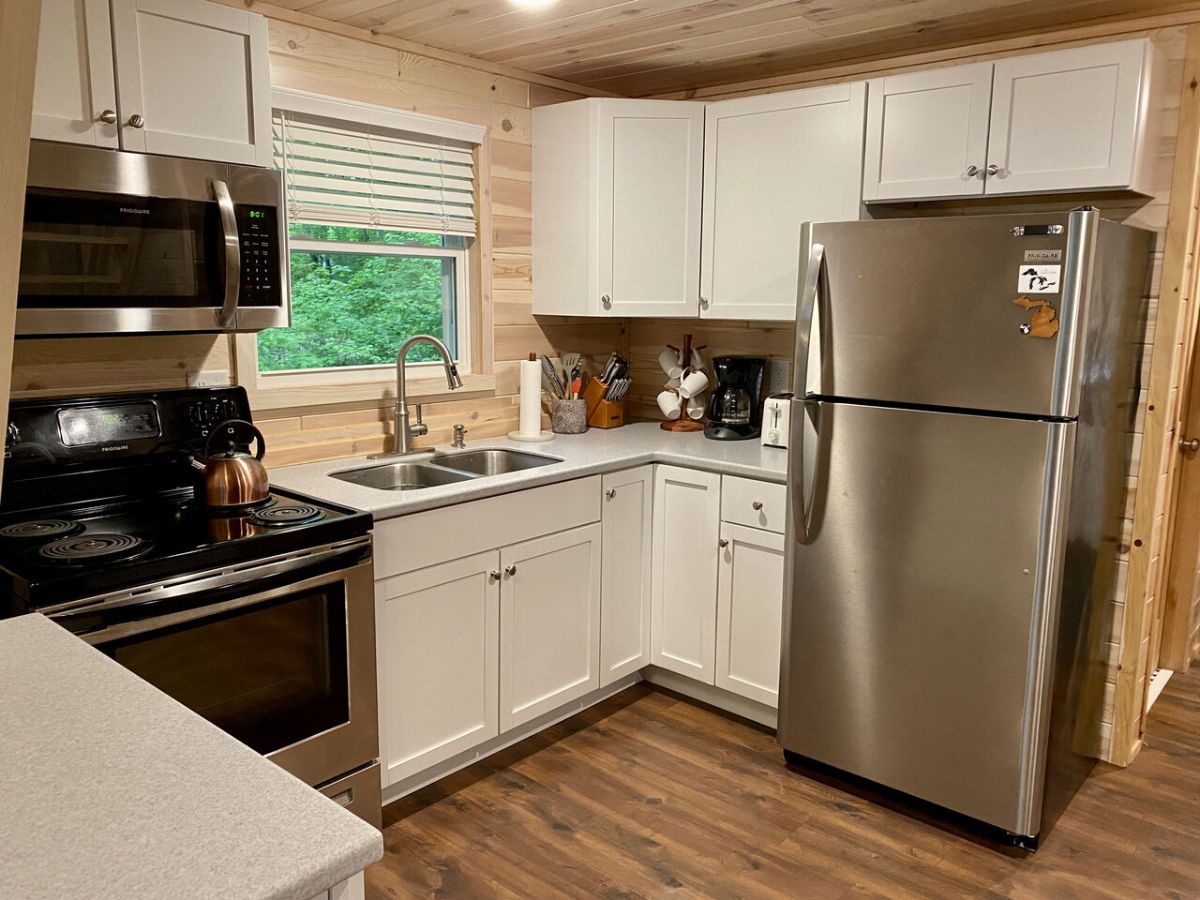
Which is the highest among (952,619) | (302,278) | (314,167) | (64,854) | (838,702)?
(314,167)

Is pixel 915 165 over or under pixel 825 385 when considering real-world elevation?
over

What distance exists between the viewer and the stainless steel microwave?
6.31 feet

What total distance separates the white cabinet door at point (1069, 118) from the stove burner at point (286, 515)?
6.90ft

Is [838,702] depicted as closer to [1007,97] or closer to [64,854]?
[1007,97]

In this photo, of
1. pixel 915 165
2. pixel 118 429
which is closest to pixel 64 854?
pixel 118 429

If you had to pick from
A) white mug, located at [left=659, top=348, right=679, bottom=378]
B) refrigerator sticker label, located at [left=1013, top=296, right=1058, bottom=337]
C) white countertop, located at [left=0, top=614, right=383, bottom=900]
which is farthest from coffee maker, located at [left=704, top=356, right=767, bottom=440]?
white countertop, located at [left=0, top=614, right=383, bottom=900]

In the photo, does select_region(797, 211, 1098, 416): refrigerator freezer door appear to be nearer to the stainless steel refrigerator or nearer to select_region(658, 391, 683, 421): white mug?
the stainless steel refrigerator

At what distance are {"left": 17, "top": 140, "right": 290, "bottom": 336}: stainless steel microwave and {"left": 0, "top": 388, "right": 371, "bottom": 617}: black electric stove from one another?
33 cm

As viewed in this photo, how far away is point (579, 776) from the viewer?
2809mm

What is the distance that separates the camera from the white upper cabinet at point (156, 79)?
6.28 feet

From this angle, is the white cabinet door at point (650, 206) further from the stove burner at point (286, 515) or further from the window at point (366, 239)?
the stove burner at point (286, 515)

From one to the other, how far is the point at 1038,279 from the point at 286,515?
1.87 metres

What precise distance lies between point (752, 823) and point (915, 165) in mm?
1995

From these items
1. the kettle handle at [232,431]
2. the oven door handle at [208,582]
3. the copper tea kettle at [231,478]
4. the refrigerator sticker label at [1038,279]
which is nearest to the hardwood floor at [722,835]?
the oven door handle at [208,582]
